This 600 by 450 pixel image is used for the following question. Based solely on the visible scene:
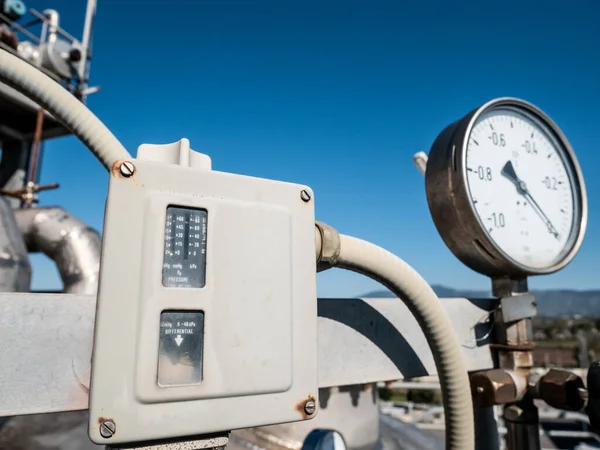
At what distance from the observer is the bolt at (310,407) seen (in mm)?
463

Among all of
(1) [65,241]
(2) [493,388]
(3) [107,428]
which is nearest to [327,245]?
(3) [107,428]

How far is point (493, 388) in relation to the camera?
77 centimetres

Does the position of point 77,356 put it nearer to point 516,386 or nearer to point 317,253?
point 317,253

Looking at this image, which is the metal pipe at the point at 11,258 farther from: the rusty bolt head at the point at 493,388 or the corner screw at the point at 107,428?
the rusty bolt head at the point at 493,388

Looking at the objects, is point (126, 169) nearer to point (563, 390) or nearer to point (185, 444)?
point (185, 444)

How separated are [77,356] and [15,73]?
12.9 inches

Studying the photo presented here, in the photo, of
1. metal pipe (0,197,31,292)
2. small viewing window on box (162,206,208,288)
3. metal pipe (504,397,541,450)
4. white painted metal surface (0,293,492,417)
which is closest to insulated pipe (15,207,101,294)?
metal pipe (0,197,31,292)

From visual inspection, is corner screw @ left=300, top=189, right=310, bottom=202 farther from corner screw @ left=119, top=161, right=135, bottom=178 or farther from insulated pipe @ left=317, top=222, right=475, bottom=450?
corner screw @ left=119, top=161, right=135, bottom=178

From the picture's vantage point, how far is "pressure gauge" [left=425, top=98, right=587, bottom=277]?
0.83 meters

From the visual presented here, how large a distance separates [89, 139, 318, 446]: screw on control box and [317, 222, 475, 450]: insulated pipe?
5 cm

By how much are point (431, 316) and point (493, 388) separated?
29cm

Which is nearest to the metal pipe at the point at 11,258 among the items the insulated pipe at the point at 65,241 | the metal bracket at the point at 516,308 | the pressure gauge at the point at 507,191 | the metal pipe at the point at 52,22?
the insulated pipe at the point at 65,241

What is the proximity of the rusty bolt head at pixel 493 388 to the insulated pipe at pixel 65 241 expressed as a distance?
4.31 feet

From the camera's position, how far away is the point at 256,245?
0.46 metres
